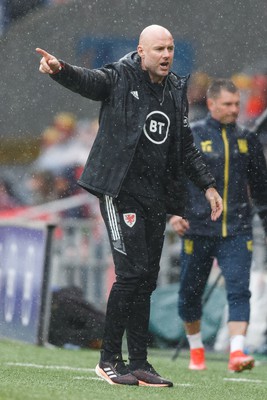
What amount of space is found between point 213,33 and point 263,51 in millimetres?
964

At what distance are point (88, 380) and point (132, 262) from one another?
2.23ft

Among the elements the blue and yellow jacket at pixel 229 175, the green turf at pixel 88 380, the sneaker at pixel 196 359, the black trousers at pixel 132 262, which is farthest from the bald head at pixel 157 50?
the sneaker at pixel 196 359

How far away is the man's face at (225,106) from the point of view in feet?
27.9

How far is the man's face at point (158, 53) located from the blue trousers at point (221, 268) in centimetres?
209

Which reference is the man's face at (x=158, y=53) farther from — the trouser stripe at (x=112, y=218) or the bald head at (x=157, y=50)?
the trouser stripe at (x=112, y=218)

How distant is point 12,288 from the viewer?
10578 mm

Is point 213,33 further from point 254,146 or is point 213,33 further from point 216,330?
point 254,146

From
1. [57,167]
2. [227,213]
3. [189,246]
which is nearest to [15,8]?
[57,167]

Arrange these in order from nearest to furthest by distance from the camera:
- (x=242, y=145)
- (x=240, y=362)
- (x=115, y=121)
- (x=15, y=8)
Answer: (x=115, y=121), (x=240, y=362), (x=242, y=145), (x=15, y=8)

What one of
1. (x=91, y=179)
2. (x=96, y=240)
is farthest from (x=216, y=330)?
(x=91, y=179)

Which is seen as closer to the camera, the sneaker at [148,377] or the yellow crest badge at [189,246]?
the sneaker at [148,377]

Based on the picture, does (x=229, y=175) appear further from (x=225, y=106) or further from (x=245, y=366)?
(x=245, y=366)

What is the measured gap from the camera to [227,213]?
840 centimetres

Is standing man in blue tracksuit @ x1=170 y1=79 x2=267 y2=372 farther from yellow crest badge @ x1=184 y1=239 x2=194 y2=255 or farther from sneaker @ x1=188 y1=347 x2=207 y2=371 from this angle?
sneaker @ x1=188 y1=347 x2=207 y2=371
